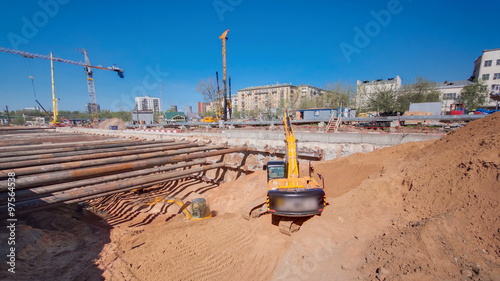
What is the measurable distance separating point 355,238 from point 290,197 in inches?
69.7

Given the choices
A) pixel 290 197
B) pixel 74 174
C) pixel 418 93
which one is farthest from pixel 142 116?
pixel 418 93

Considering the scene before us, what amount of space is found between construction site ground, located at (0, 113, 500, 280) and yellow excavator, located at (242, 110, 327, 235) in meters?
0.36

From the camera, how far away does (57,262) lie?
5.09m

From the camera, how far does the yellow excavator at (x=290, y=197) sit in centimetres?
550

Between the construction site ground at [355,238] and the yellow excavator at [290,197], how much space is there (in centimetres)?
36

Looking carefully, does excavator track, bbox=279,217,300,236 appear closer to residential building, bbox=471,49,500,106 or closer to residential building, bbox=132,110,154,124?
residential building, bbox=132,110,154,124

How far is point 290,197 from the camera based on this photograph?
5.52 meters

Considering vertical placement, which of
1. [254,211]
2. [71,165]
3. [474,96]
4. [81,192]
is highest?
[474,96]

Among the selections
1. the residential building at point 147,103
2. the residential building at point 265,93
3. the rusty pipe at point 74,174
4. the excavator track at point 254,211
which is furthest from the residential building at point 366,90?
the residential building at point 147,103

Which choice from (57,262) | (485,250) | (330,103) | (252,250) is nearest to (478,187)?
(485,250)

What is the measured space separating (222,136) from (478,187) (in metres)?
12.1

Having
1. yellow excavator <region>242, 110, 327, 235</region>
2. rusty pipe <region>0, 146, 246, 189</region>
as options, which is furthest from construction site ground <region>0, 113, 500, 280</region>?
rusty pipe <region>0, 146, 246, 189</region>

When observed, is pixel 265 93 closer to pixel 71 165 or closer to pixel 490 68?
pixel 490 68

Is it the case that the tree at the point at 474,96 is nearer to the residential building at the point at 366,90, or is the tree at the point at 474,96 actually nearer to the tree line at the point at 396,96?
the tree line at the point at 396,96
